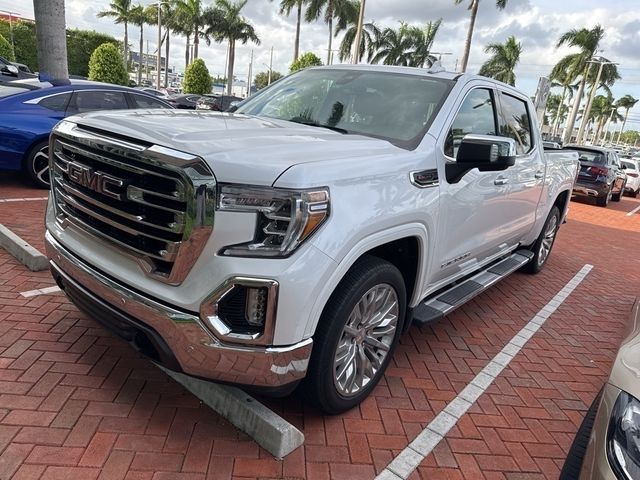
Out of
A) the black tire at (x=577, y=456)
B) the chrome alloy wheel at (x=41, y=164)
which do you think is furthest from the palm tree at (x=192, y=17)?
the black tire at (x=577, y=456)

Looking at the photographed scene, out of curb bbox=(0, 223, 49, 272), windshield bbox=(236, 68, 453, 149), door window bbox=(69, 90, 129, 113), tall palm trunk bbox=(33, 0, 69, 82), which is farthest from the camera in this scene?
tall palm trunk bbox=(33, 0, 69, 82)

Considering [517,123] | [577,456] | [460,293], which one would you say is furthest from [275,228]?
[517,123]

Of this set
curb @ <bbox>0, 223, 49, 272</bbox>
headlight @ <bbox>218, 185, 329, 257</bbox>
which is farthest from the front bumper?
curb @ <bbox>0, 223, 49, 272</bbox>

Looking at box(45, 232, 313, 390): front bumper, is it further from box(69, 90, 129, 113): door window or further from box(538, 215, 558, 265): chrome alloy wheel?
box(69, 90, 129, 113): door window

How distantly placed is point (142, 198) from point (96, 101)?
6298mm

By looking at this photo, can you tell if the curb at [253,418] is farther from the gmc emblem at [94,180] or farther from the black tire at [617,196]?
the black tire at [617,196]

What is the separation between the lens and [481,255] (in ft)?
13.4

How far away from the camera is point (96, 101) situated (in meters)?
7.61

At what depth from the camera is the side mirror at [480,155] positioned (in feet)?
9.48

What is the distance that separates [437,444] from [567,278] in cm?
451

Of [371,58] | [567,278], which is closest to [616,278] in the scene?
[567,278]

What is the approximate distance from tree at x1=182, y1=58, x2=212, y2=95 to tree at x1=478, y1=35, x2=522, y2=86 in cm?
2209

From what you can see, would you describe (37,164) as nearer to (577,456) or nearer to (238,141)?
(238,141)

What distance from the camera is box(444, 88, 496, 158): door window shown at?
128 inches
